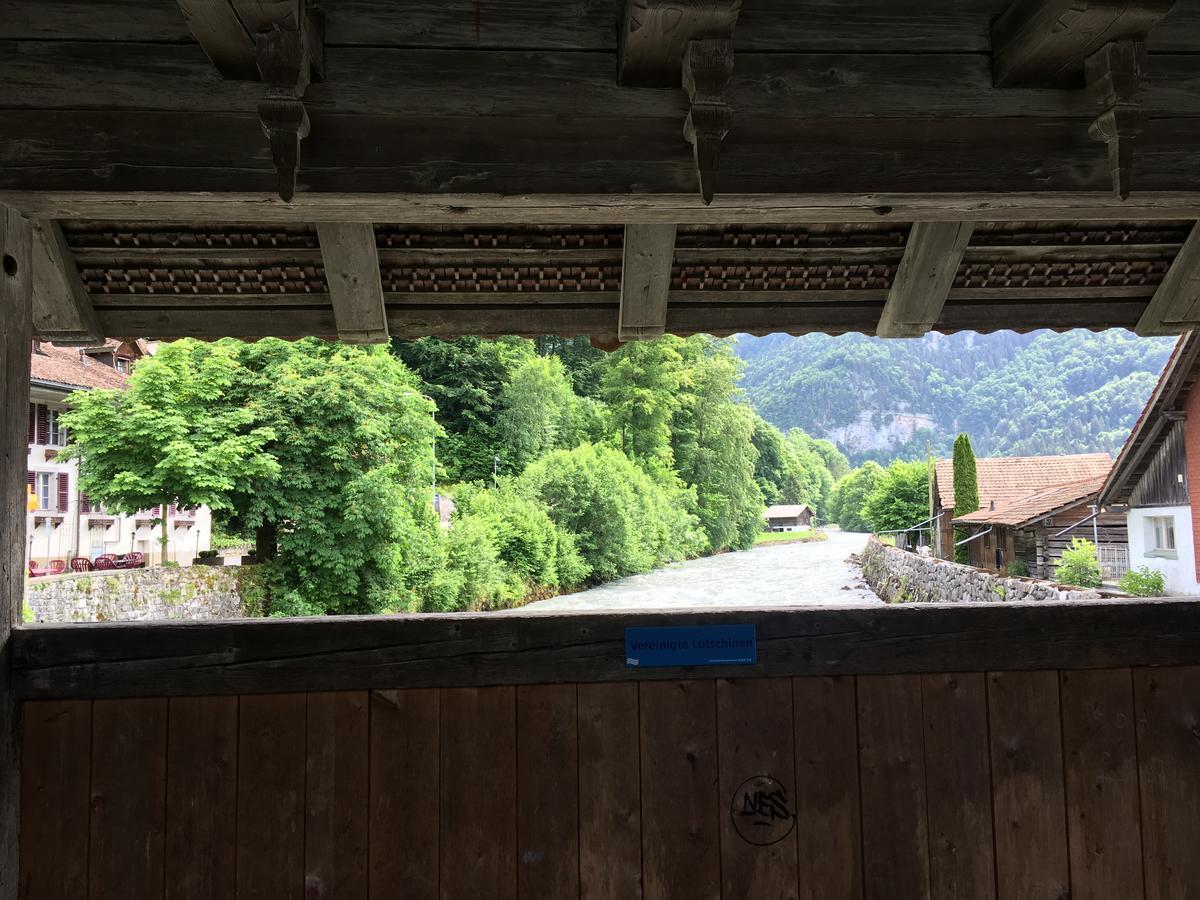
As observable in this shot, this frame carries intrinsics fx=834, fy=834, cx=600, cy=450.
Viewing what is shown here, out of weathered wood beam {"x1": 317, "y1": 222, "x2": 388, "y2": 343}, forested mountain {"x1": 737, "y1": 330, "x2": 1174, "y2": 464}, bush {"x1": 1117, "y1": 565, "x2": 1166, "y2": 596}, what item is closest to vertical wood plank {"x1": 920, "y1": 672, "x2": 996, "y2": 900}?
weathered wood beam {"x1": 317, "y1": 222, "x2": 388, "y2": 343}

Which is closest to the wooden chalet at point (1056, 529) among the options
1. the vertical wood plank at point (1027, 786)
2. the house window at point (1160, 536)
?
the house window at point (1160, 536)

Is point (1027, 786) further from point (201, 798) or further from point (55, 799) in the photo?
point (55, 799)

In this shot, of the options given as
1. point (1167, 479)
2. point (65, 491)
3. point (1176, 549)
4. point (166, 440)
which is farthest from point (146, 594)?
point (1176, 549)

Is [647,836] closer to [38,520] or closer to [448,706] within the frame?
[448,706]

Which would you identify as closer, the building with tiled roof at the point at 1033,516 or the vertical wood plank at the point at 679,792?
the vertical wood plank at the point at 679,792

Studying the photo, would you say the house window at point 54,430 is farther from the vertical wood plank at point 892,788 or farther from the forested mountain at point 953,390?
the forested mountain at point 953,390

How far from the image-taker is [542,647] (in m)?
2.00

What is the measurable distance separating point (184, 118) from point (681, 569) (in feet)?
108

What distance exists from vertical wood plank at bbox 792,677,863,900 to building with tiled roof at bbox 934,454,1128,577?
18646mm

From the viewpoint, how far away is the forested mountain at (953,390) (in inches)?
5285

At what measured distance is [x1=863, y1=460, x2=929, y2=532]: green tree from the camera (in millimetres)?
49094

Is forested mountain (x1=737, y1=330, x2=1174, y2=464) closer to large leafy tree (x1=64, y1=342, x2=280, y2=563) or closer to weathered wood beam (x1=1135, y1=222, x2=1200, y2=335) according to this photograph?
large leafy tree (x1=64, y1=342, x2=280, y2=563)

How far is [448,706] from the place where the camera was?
1981 millimetres

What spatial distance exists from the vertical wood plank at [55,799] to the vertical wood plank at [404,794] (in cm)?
65
